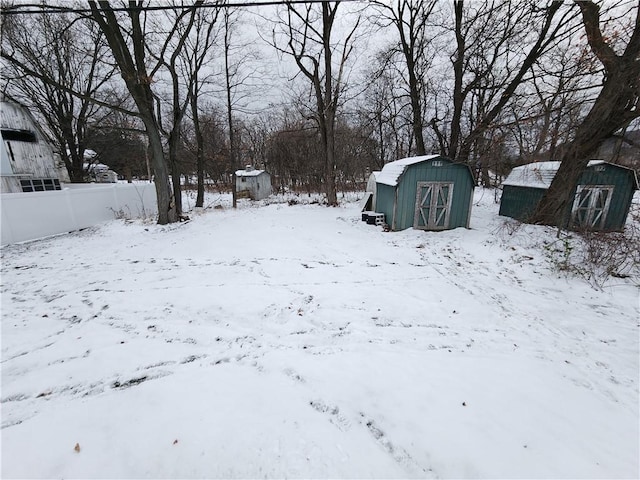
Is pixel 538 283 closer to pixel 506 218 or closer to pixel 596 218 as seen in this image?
pixel 596 218

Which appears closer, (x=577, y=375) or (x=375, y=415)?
(x=375, y=415)

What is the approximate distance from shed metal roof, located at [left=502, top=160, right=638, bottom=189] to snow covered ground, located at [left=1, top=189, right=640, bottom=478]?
6.15 metres

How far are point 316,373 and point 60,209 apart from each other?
11431 mm

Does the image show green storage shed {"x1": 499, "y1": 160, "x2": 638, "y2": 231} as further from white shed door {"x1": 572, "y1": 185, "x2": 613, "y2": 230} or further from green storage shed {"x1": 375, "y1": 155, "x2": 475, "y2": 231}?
green storage shed {"x1": 375, "y1": 155, "x2": 475, "y2": 231}

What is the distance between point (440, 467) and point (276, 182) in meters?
25.3

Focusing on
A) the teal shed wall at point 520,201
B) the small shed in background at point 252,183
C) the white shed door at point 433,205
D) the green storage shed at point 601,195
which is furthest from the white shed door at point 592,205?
the small shed in background at point 252,183

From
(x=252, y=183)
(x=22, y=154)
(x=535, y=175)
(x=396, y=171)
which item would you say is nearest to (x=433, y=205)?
(x=396, y=171)

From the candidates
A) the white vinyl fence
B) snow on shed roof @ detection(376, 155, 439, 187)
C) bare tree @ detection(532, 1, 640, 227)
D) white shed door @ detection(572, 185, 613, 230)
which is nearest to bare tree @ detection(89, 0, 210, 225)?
the white vinyl fence

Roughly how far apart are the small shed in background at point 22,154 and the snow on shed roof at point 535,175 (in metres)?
22.1

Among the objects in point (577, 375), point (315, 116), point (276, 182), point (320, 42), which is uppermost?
point (320, 42)

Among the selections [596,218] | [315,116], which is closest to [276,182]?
[315,116]

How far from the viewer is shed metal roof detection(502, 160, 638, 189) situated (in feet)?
31.4

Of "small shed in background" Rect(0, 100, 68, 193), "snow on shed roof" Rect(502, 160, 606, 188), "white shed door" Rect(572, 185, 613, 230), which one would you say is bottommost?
"white shed door" Rect(572, 185, 613, 230)

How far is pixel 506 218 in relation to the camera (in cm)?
1142
